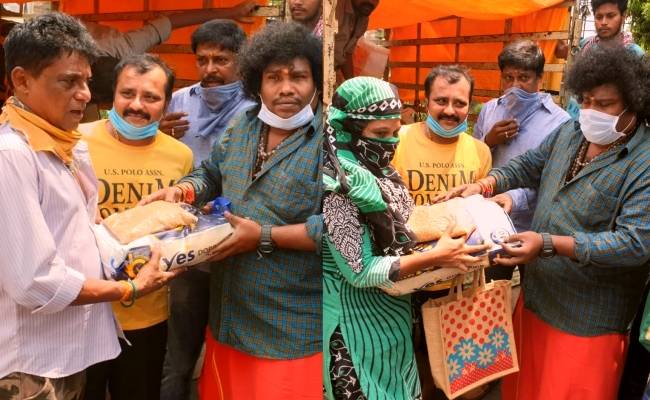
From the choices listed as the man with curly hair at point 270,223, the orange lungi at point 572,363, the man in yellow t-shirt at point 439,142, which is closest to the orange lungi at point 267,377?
the man with curly hair at point 270,223

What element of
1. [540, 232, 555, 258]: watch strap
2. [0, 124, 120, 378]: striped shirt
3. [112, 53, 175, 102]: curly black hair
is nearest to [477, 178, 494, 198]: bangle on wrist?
[540, 232, 555, 258]: watch strap

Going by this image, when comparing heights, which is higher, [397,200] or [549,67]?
[549,67]

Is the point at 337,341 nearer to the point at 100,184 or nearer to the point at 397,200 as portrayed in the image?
the point at 397,200

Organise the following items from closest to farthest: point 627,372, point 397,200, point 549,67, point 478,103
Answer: point 397,200, point 478,103, point 549,67, point 627,372

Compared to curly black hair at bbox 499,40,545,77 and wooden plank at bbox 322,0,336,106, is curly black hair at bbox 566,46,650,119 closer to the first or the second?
curly black hair at bbox 499,40,545,77

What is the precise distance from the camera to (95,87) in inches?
63.5

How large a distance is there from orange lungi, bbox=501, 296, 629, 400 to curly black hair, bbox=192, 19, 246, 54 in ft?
4.59

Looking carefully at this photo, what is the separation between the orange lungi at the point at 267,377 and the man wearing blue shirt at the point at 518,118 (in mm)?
693

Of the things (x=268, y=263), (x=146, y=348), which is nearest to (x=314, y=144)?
(x=268, y=263)

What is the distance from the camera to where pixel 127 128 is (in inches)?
66.7

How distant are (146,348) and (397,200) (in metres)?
1.00

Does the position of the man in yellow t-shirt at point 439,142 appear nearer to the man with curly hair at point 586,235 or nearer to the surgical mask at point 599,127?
the man with curly hair at point 586,235

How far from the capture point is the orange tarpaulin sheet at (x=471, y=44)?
5.00 feet

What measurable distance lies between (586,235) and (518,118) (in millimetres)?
436
